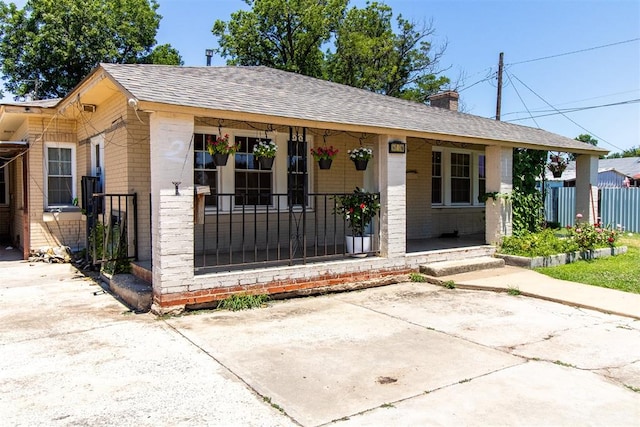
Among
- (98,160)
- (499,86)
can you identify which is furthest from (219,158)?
(499,86)

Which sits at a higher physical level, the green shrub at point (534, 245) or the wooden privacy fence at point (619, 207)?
the wooden privacy fence at point (619, 207)

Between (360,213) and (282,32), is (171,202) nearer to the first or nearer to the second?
(360,213)

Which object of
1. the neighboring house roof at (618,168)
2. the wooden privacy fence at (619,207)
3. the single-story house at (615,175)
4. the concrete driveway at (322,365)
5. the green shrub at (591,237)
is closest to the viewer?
the concrete driveway at (322,365)

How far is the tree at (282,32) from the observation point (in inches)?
1131

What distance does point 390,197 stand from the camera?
8.07 metres

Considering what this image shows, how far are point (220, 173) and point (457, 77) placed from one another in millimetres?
26317

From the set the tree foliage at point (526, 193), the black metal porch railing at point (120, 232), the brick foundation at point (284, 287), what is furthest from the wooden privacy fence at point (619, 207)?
the black metal porch railing at point (120, 232)

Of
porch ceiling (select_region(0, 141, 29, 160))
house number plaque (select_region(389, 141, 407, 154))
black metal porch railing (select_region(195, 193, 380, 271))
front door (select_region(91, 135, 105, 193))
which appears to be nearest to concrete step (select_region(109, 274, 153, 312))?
black metal porch railing (select_region(195, 193, 380, 271))

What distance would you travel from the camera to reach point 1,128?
12273mm

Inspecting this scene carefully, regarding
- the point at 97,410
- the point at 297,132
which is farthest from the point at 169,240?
the point at 297,132

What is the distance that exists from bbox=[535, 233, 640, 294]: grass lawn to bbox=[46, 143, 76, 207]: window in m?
10.7

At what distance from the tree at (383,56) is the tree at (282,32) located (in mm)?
1218

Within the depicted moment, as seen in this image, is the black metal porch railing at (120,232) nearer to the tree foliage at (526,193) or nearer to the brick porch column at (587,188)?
the tree foliage at (526,193)

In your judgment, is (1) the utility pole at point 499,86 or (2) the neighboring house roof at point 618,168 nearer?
(1) the utility pole at point 499,86
